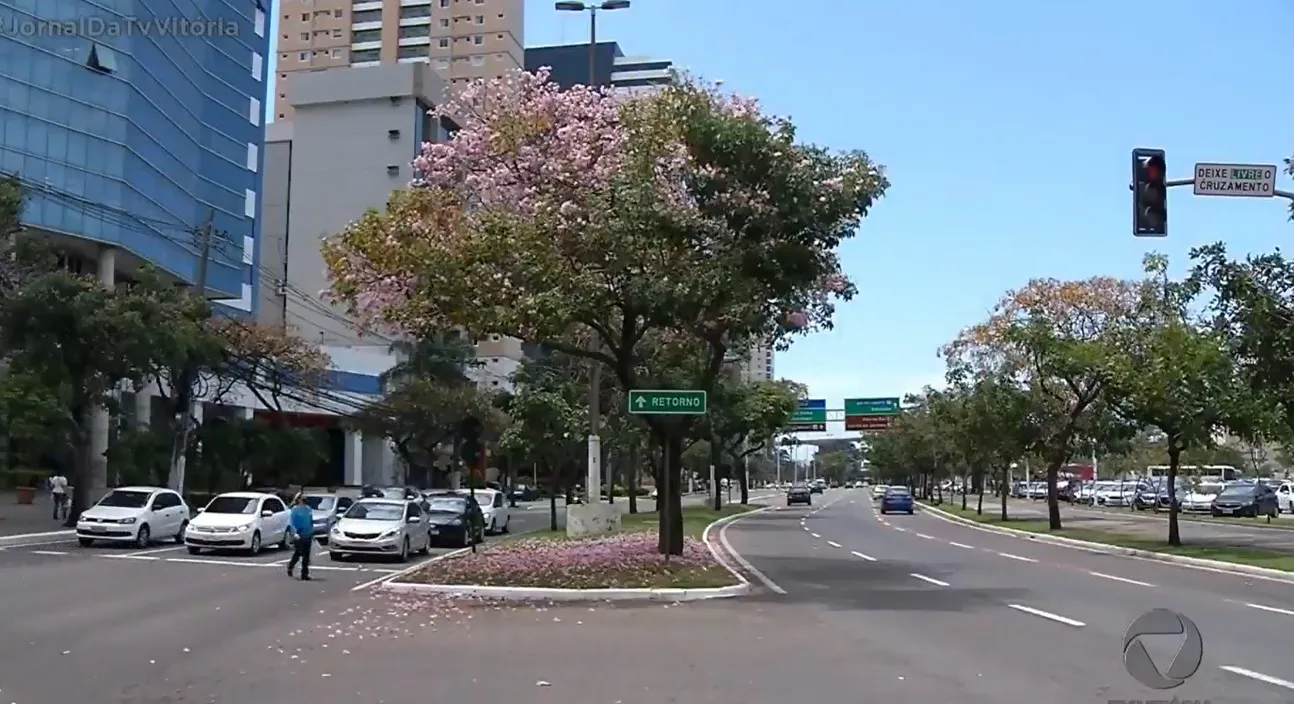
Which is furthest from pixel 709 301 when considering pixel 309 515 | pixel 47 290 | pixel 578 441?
pixel 47 290

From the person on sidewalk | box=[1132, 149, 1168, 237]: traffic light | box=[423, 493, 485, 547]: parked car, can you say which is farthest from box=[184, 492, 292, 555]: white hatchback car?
box=[1132, 149, 1168, 237]: traffic light

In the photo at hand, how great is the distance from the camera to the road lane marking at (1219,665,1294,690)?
34.6 feet

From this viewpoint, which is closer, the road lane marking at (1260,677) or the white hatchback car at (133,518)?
the road lane marking at (1260,677)

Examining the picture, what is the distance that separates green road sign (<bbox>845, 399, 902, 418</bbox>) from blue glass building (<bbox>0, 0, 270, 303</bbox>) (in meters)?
36.8

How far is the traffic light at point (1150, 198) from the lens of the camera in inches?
646

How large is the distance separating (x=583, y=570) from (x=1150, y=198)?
32.4 ft

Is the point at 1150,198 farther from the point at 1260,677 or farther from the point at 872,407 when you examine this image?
the point at 872,407

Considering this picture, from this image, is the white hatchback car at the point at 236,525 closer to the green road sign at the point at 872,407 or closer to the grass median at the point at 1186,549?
the grass median at the point at 1186,549

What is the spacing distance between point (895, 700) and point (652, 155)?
39.3ft

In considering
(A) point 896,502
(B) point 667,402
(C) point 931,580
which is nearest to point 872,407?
(A) point 896,502

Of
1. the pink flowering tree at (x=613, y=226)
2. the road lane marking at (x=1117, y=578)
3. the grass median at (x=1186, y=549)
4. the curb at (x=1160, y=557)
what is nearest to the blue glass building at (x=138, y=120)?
the pink flowering tree at (x=613, y=226)

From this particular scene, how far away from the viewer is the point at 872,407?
7869 centimetres

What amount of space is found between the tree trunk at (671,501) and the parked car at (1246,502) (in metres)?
39.8

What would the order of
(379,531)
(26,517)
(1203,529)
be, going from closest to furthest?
(379,531) < (26,517) < (1203,529)
